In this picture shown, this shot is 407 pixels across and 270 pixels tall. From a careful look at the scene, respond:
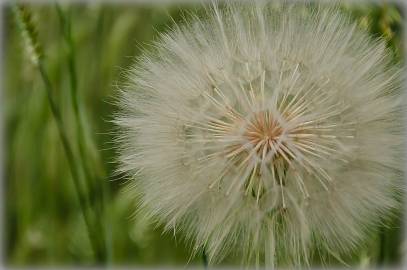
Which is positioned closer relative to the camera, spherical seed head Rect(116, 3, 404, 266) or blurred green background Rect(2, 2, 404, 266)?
spherical seed head Rect(116, 3, 404, 266)

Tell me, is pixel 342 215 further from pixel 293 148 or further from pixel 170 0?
pixel 170 0

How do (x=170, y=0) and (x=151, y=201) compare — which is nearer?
(x=151, y=201)

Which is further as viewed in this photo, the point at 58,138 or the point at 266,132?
the point at 58,138

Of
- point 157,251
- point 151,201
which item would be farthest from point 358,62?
point 157,251

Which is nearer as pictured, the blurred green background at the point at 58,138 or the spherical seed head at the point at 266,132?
the spherical seed head at the point at 266,132
